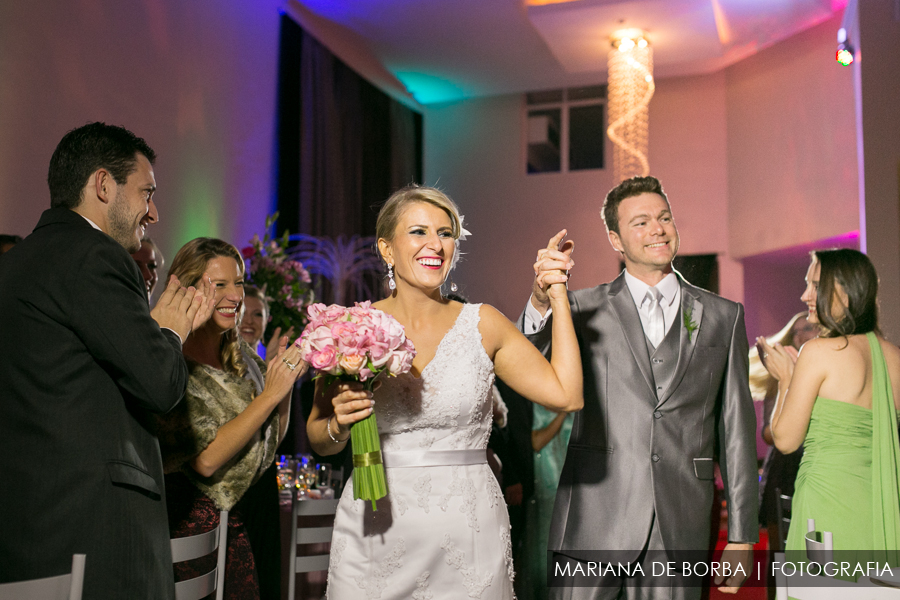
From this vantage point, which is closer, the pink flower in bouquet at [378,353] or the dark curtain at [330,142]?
the pink flower in bouquet at [378,353]

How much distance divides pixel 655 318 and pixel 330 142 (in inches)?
243

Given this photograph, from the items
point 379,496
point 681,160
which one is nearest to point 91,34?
point 379,496

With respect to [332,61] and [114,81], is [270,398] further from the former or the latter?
[332,61]

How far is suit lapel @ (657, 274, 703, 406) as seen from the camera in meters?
2.36

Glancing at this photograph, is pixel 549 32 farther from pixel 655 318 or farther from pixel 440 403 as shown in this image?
pixel 440 403

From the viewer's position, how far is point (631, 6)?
7.18 metres

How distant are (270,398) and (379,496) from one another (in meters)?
0.65

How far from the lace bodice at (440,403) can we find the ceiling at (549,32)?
242 inches

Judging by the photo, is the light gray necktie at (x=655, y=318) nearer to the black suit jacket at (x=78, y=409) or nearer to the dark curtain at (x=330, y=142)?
the black suit jacket at (x=78, y=409)

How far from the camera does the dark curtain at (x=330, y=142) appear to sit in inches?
289

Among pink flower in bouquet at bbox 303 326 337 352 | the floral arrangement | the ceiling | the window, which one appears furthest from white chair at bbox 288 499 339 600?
the window

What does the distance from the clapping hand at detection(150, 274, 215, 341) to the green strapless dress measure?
2565 mm

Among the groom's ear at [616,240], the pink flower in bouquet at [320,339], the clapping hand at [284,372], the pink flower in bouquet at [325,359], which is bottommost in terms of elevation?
the clapping hand at [284,372]

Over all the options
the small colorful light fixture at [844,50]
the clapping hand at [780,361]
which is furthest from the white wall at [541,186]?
the clapping hand at [780,361]
